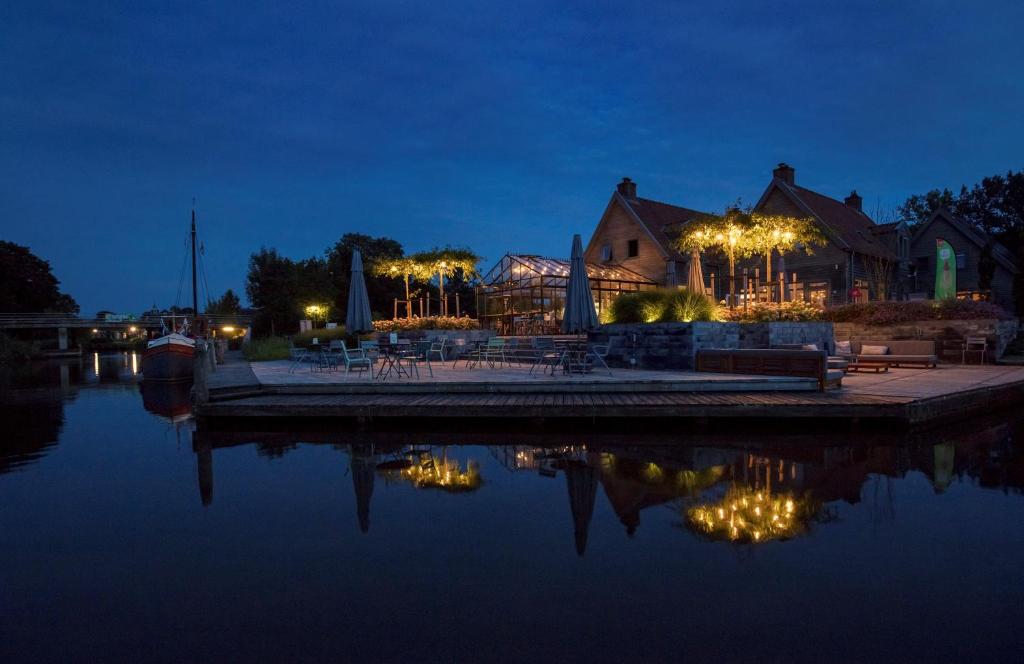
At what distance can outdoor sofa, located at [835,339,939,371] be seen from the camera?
13.2 metres

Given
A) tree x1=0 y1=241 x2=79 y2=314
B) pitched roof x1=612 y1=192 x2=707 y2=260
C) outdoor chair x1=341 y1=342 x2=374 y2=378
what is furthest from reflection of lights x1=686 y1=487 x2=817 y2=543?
tree x1=0 y1=241 x2=79 y2=314

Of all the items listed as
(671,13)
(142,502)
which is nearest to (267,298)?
(142,502)

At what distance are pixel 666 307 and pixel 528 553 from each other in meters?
9.55

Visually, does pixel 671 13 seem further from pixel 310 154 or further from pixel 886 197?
pixel 886 197

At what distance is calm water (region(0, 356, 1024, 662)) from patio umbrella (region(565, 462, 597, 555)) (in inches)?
1.3

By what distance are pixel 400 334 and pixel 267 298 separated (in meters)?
23.3

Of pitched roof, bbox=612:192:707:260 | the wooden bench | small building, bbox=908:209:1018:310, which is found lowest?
the wooden bench

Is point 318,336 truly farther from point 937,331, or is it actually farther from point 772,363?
point 937,331

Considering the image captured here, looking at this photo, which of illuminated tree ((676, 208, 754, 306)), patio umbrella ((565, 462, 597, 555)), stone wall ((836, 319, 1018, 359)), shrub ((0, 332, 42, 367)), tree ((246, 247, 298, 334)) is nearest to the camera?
patio umbrella ((565, 462, 597, 555))

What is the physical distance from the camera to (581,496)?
18.0ft

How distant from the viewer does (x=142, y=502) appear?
580cm

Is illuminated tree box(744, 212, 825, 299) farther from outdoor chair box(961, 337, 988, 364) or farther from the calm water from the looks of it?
the calm water

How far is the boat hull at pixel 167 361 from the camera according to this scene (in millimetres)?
19859

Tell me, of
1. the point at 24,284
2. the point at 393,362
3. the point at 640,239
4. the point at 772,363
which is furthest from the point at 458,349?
the point at 24,284
